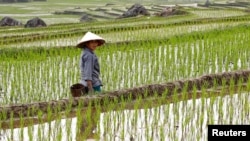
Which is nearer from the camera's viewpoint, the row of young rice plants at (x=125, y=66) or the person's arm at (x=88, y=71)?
the person's arm at (x=88, y=71)

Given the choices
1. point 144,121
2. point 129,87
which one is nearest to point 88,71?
point 129,87

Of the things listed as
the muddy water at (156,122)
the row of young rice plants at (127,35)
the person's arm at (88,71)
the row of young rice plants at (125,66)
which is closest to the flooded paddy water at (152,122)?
the muddy water at (156,122)

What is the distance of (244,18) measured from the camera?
12.8m

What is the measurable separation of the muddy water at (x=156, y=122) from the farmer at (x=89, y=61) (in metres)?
0.67

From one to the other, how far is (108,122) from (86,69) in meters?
1.02

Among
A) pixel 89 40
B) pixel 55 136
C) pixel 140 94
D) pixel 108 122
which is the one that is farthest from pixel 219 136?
pixel 89 40

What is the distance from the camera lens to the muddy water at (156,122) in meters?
3.39

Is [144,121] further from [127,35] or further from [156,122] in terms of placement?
[127,35]

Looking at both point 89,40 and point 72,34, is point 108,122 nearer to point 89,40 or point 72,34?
point 89,40

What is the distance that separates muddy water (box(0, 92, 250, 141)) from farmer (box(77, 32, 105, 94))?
674 millimetres

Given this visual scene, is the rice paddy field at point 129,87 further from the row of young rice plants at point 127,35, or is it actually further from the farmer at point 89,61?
the farmer at point 89,61

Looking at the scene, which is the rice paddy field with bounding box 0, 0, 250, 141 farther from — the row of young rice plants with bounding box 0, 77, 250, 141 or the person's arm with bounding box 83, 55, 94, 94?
the person's arm with bounding box 83, 55, 94, 94

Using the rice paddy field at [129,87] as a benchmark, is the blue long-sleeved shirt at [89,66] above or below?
above

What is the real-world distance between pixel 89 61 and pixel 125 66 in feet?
6.02
